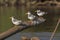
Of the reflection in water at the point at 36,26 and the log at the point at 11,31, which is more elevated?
the log at the point at 11,31

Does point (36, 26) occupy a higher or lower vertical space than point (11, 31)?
lower

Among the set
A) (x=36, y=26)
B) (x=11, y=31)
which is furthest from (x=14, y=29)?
(x=36, y=26)

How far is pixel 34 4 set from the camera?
26.5 metres

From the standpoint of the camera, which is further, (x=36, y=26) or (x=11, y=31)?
(x=36, y=26)

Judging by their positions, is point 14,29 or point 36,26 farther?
point 36,26

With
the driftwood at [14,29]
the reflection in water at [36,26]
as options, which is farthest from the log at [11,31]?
the reflection in water at [36,26]

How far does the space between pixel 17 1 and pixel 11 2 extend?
63 centimetres

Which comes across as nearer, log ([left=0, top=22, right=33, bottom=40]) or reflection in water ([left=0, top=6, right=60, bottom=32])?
log ([left=0, top=22, right=33, bottom=40])

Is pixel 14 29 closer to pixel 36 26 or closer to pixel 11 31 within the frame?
pixel 11 31

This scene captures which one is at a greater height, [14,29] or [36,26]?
[14,29]

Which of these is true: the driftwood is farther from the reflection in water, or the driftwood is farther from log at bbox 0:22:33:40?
the reflection in water

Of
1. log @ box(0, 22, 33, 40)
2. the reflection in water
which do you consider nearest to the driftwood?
log @ box(0, 22, 33, 40)

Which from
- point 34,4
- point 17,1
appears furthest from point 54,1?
point 17,1

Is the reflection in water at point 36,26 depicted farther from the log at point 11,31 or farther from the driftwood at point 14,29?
the log at point 11,31
